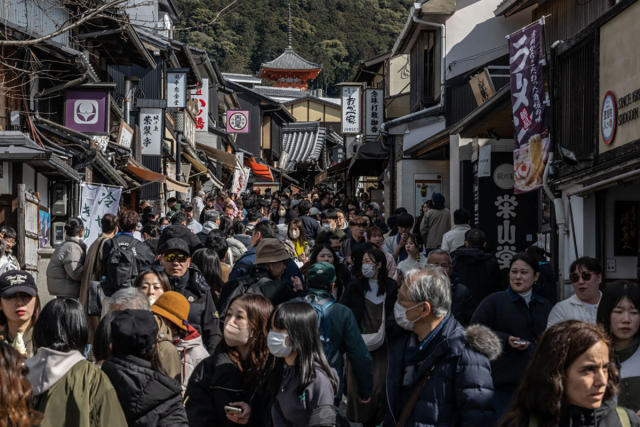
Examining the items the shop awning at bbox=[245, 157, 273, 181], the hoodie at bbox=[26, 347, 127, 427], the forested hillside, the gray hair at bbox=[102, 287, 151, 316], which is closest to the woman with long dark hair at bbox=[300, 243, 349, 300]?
the gray hair at bbox=[102, 287, 151, 316]

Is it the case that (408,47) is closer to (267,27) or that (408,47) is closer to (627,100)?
(627,100)

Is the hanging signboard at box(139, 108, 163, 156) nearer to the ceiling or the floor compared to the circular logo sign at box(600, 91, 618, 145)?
nearer to the ceiling

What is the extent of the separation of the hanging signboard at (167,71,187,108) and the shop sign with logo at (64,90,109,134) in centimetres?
870

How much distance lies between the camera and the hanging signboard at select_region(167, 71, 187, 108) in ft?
87.1

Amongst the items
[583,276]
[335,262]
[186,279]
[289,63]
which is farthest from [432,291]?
[289,63]

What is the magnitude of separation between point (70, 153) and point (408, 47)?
39.1 ft

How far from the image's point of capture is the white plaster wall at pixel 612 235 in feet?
33.2

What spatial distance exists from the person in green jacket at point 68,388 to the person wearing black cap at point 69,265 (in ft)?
16.9

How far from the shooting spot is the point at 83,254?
9.71 meters

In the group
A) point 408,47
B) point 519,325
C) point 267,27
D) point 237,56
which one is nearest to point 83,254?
point 519,325

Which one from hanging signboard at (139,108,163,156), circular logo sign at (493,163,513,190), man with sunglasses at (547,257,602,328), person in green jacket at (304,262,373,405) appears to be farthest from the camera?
hanging signboard at (139,108,163,156)

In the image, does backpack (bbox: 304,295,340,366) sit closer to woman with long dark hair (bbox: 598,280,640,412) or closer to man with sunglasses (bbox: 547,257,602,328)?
man with sunglasses (bbox: 547,257,602,328)

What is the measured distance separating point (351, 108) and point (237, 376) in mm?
26424

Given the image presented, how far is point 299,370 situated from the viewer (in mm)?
4840
